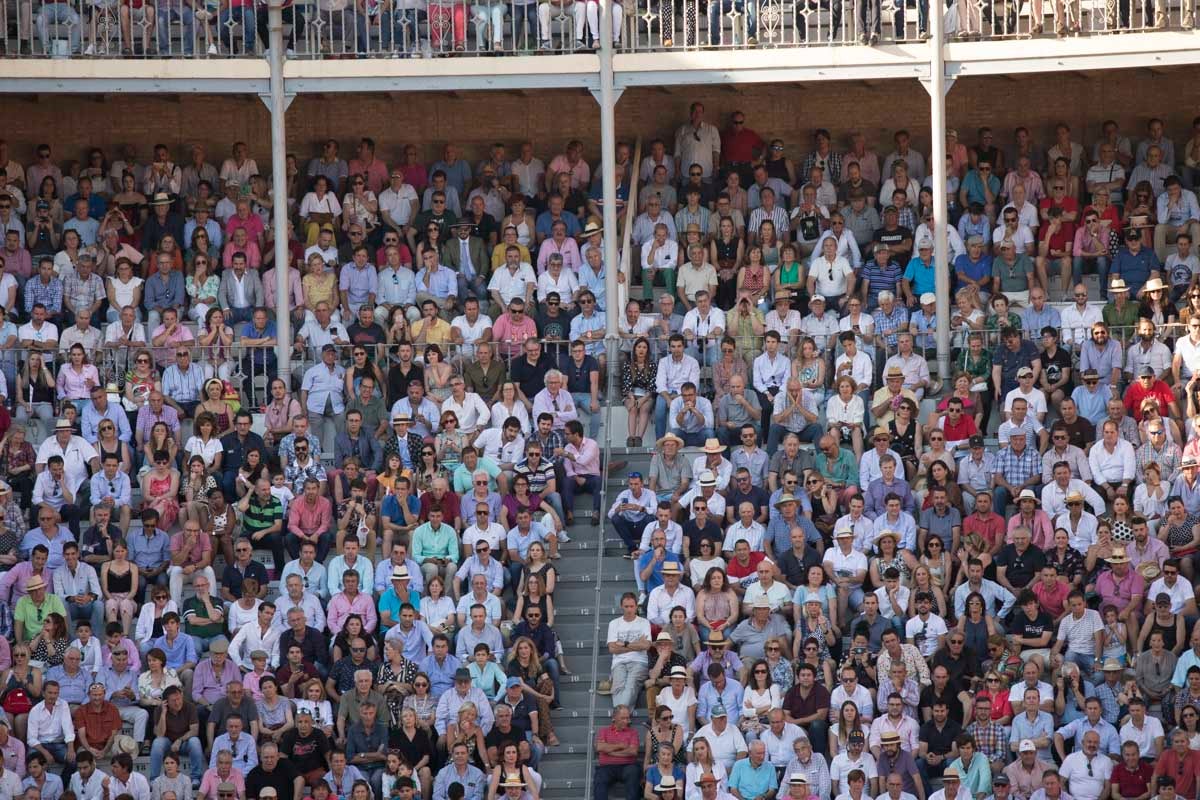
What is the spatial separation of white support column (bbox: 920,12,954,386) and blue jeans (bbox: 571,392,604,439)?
141 inches

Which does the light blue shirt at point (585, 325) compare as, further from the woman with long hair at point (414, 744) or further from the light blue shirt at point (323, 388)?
the woman with long hair at point (414, 744)

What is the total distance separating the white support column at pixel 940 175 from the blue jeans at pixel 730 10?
198 cm

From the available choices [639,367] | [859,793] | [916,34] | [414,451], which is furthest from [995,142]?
[859,793]

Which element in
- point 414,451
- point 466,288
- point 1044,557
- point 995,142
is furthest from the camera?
point 995,142

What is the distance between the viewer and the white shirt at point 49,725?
21625 millimetres

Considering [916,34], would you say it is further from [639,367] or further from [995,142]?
[639,367]

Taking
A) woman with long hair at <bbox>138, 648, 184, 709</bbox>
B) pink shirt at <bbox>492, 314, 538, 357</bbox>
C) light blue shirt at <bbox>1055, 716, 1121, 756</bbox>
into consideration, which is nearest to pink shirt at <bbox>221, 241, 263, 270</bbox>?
pink shirt at <bbox>492, 314, 538, 357</bbox>

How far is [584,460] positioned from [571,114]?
23.2ft

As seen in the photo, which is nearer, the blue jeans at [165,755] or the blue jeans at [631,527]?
the blue jeans at [165,755]

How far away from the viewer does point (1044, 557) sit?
22.6 m

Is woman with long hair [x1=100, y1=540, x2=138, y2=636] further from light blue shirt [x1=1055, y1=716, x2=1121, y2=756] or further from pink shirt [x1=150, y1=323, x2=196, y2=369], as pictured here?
light blue shirt [x1=1055, y1=716, x2=1121, y2=756]

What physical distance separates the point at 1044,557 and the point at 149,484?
8.41 metres

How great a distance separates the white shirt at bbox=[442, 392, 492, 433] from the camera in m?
24.8

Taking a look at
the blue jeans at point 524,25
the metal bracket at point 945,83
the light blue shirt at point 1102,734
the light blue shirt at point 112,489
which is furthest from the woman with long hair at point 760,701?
the blue jeans at point 524,25
